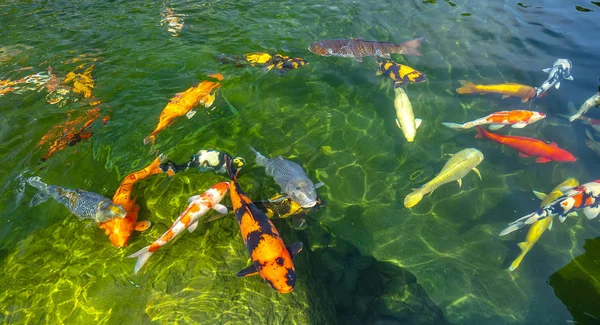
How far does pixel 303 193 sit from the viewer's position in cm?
535

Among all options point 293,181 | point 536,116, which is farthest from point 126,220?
point 536,116

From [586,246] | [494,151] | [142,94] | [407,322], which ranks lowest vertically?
[407,322]

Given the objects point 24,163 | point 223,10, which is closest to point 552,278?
point 24,163

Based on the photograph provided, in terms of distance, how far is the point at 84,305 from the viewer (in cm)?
433

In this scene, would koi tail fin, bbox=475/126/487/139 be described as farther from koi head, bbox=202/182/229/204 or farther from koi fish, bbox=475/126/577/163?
koi head, bbox=202/182/229/204

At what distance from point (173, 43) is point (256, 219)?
26.2ft

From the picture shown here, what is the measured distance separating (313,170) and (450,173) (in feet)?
8.50

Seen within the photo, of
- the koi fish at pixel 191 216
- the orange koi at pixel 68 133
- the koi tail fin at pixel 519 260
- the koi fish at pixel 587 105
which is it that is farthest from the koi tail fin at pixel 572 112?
the orange koi at pixel 68 133

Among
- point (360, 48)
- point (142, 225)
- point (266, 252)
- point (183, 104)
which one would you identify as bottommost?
point (142, 225)

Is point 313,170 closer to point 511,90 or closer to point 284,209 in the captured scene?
point 284,209

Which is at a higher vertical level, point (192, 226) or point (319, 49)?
point (319, 49)

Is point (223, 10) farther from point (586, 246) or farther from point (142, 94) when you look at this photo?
point (586, 246)

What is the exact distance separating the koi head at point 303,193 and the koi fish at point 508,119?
147 inches

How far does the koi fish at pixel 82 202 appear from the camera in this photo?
5.12 metres
